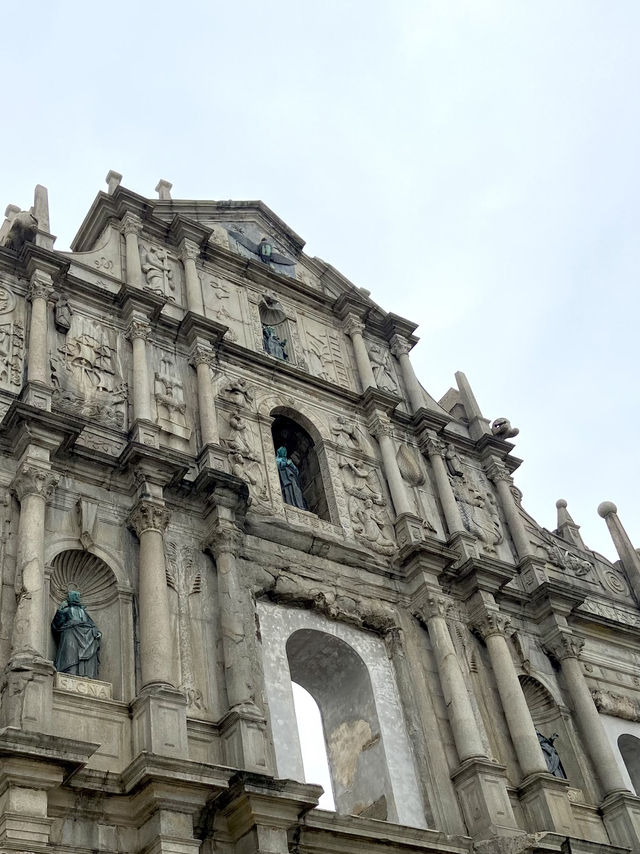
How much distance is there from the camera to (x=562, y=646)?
535 inches

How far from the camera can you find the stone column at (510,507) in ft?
49.2

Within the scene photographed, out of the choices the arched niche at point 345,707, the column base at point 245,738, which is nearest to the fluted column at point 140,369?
the arched niche at point 345,707

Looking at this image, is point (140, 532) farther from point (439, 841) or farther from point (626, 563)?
point (626, 563)

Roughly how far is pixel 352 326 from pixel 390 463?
3020 mm

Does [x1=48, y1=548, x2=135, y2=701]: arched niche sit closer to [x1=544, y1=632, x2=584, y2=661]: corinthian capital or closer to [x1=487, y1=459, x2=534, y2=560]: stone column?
[x1=544, y1=632, x2=584, y2=661]: corinthian capital

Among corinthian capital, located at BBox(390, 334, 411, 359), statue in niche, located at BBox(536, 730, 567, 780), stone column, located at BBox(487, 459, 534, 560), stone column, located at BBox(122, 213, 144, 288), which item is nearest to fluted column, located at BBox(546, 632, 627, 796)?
statue in niche, located at BBox(536, 730, 567, 780)

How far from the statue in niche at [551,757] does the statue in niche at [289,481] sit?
419 cm

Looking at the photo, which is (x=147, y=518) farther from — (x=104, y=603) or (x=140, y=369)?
(x=140, y=369)

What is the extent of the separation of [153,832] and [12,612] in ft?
7.82

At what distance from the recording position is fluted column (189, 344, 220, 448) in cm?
1224

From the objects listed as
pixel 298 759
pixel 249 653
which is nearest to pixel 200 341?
pixel 249 653

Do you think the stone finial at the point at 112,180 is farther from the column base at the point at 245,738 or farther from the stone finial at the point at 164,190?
the column base at the point at 245,738

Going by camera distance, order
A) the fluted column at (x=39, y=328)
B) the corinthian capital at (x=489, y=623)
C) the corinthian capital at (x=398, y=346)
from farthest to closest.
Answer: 1. the corinthian capital at (x=398, y=346)
2. the corinthian capital at (x=489, y=623)
3. the fluted column at (x=39, y=328)

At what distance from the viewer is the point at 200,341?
13.3 meters
